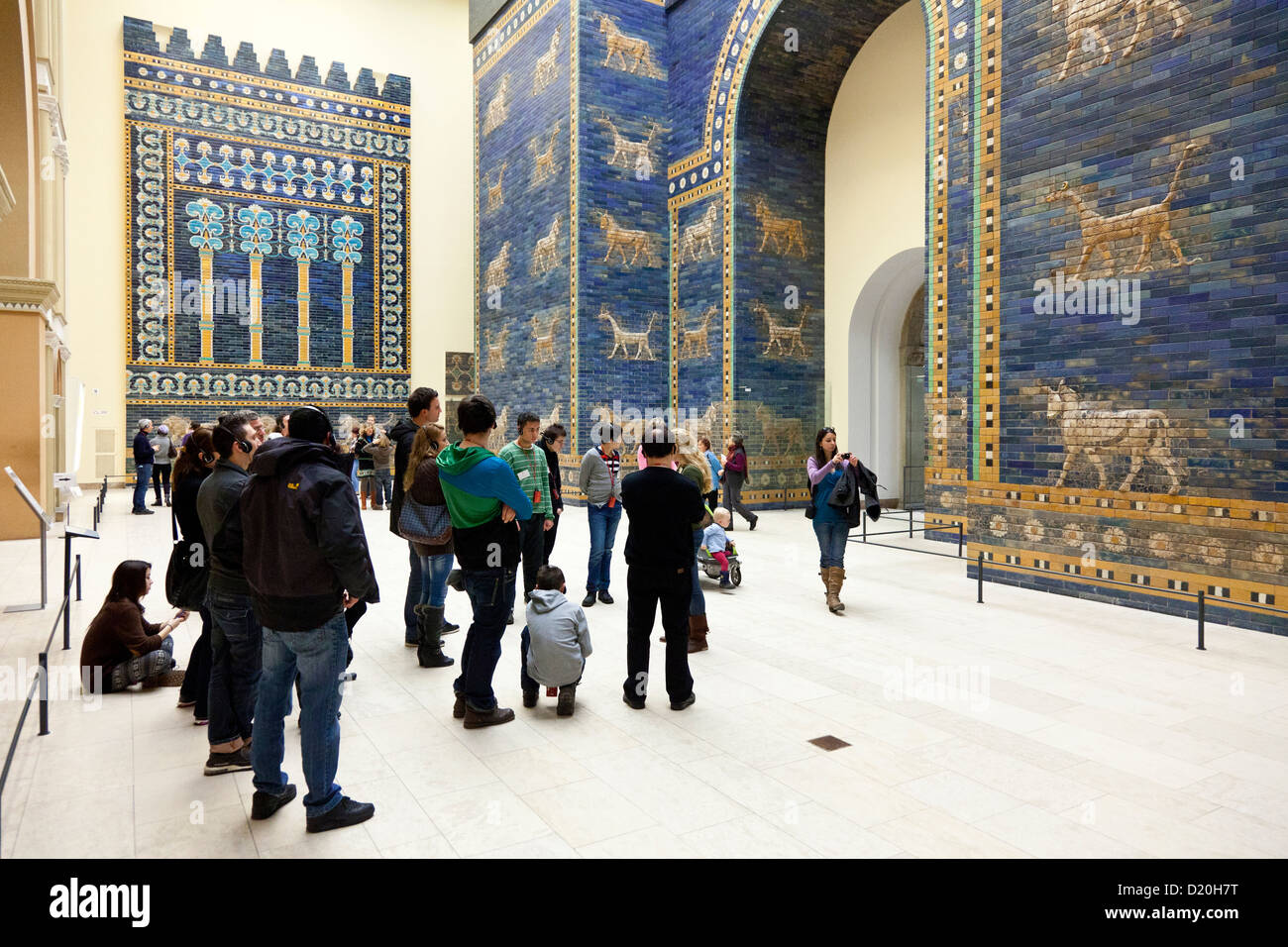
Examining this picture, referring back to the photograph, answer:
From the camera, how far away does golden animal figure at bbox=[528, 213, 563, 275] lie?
17.3 m

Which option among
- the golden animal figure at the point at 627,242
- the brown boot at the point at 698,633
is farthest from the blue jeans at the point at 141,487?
the brown boot at the point at 698,633

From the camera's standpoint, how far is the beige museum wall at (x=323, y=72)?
18266 millimetres

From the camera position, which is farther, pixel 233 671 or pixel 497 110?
pixel 497 110

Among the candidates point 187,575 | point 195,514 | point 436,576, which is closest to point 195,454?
point 195,514

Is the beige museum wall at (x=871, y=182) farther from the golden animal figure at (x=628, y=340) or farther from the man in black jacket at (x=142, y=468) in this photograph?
the man in black jacket at (x=142, y=468)

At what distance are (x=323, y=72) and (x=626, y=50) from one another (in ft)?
29.4

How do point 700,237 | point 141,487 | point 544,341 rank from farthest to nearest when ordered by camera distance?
point 544,341 < point 700,237 < point 141,487

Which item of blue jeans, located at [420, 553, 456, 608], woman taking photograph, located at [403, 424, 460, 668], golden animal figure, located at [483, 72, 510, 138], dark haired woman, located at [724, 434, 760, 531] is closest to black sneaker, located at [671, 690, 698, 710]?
woman taking photograph, located at [403, 424, 460, 668]

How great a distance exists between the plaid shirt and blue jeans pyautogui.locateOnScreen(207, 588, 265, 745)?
2.57m

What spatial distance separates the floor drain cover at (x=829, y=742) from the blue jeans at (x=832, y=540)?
298 cm

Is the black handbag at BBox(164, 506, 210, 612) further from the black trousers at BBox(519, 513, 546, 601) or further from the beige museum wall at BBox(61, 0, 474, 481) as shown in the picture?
the beige museum wall at BBox(61, 0, 474, 481)

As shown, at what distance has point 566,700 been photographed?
15.3ft

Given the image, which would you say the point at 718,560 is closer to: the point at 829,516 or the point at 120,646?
the point at 829,516

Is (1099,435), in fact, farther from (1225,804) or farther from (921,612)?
(1225,804)
